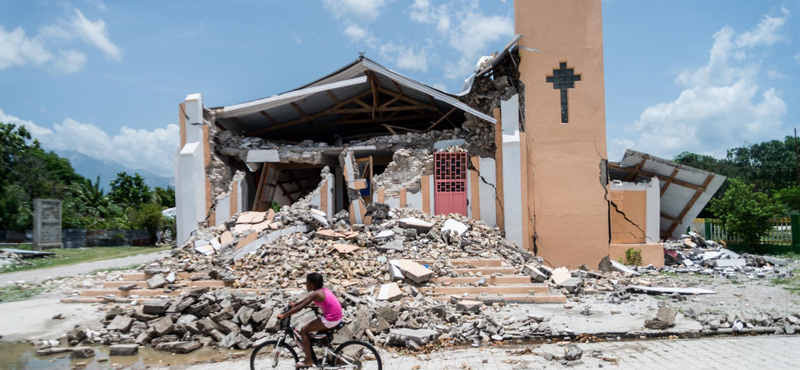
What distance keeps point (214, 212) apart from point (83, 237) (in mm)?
15101

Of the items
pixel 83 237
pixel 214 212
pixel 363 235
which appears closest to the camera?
pixel 363 235

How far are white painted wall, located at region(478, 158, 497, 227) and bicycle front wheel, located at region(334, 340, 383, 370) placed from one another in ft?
26.6

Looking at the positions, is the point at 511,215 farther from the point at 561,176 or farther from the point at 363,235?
the point at 363,235

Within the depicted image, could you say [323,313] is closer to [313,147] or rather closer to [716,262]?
[313,147]

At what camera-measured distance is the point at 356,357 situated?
5.19 metres

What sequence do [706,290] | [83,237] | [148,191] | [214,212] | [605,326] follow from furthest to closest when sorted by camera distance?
[148,191], [83,237], [214,212], [706,290], [605,326]

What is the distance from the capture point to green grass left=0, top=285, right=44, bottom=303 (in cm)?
1018

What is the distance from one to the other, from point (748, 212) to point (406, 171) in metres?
12.1

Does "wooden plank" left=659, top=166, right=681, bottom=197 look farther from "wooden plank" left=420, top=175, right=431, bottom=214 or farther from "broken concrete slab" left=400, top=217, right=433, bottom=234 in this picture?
"broken concrete slab" left=400, top=217, right=433, bottom=234

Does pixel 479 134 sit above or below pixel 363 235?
above

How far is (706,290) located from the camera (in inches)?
371

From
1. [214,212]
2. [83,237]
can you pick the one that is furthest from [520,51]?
[83,237]

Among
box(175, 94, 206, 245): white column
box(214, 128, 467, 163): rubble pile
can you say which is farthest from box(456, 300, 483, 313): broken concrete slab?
box(175, 94, 206, 245): white column

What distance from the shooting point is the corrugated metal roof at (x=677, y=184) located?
14.8 meters
